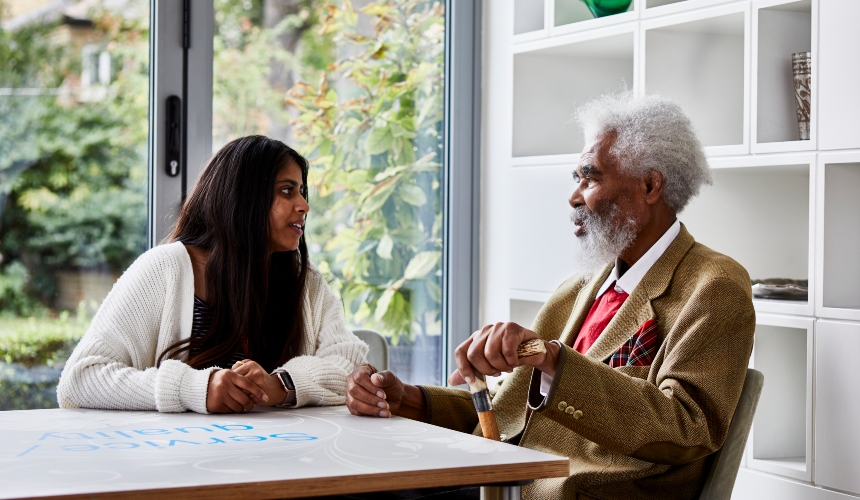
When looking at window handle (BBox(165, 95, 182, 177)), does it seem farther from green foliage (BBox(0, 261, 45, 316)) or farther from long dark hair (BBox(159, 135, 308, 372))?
long dark hair (BBox(159, 135, 308, 372))

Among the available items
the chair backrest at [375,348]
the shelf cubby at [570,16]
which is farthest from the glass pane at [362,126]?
the chair backrest at [375,348]

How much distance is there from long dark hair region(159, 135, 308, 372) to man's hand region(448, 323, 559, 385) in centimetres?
64

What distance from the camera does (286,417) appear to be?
71.7 inches

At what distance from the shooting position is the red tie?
222cm

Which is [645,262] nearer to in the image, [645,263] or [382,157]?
[645,263]

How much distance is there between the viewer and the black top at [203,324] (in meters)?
2.16

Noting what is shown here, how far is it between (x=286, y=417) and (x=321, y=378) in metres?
0.24

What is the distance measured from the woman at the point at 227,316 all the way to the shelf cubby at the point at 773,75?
119 cm

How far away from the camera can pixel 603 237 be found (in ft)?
7.50

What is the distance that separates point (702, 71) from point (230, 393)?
5.78 feet

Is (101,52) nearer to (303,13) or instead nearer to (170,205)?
(170,205)

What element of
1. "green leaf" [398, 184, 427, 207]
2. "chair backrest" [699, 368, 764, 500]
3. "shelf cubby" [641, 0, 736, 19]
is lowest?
"chair backrest" [699, 368, 764, 500]

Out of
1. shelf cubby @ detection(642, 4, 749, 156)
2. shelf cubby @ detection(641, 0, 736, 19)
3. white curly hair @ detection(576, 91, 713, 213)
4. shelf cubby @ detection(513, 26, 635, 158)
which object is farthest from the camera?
shelf cubby @ detection(513, 26, 635, 158)

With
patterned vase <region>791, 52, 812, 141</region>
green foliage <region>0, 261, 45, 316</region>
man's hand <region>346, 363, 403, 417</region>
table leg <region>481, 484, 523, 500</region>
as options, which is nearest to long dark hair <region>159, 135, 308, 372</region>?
man's hand <region>346, 363, 403, 417</region>
